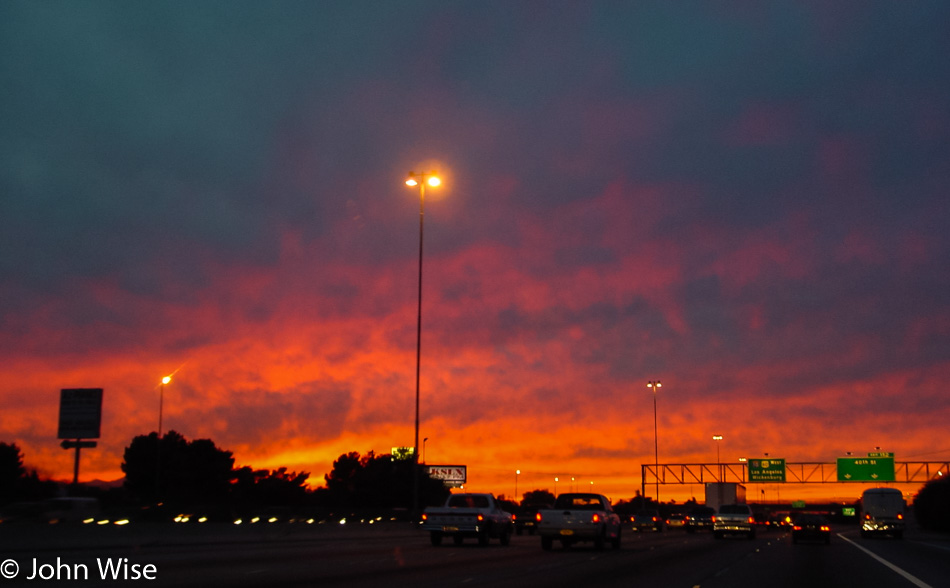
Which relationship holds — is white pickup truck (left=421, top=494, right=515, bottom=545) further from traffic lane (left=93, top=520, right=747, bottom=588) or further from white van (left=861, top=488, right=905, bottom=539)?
white van (left=861, top=488, right=905, bottom=539)

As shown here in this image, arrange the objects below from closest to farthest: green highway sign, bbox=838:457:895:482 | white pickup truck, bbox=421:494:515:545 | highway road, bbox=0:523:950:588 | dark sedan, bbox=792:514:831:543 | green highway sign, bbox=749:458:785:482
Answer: highway road, bbox=0:523:950:588 < white pickup truck, bbox=421:494:515:545 < dark sedan, bbox=792:514:831:543 < green highway sign, bbox=838:457:895:482 < green highway sign, bbox=749:458:785:482

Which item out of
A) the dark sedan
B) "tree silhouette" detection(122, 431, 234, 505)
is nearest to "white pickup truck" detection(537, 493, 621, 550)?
the dark sedan

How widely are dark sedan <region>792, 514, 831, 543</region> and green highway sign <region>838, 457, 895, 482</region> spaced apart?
5102 cm

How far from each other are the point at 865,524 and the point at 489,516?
36169 mm

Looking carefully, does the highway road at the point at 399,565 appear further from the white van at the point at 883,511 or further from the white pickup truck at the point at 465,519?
the white van at the point at 883,511

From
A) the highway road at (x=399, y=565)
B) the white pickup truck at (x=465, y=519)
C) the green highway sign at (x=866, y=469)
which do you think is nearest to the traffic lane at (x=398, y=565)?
the highway road at (x=399, y=565)

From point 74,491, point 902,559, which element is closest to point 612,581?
point 902,559

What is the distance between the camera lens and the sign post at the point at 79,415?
107 feet

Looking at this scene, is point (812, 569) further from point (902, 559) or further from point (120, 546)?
point (120, 546)

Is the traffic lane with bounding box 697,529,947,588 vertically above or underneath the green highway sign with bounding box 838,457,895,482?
underneath

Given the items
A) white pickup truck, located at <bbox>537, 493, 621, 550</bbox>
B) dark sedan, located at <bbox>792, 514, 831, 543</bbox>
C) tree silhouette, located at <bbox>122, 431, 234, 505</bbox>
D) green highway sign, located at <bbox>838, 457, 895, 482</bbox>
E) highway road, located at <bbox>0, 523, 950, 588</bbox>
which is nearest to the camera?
highway road, located at <bbox>0, 523, 950, 588</bbox>

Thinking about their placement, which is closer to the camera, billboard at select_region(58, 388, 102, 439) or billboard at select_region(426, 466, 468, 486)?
billboard at select_region(58, 388, 102, 439)

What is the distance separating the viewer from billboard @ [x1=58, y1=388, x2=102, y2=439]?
107 ft

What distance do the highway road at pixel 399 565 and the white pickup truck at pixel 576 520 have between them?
28.3 inches
